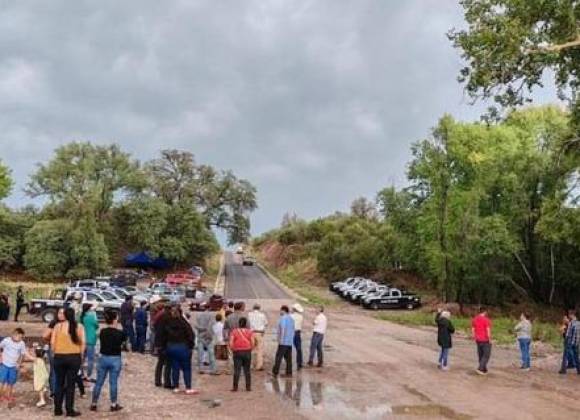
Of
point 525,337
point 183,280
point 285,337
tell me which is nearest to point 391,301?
point 183,280

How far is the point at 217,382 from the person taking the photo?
1636cm

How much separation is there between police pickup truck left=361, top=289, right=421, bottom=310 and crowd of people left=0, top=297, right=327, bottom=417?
107 feet

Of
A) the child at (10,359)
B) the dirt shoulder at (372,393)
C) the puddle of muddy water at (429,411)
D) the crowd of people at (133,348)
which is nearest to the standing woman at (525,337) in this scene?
the dirt shoulder at (372,393)

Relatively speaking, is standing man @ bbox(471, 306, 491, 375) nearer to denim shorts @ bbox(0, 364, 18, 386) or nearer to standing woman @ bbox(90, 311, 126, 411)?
standing woman @ bbox(90, 311, 126, 411)

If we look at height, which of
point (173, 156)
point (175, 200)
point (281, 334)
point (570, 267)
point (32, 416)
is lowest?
point (32, 416)

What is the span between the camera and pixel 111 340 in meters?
12.0

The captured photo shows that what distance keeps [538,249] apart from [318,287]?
2706cm

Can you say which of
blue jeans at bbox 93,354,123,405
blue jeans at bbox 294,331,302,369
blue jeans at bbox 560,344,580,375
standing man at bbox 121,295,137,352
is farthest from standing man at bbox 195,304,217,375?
blue jeans at bbox 560,344,580,375

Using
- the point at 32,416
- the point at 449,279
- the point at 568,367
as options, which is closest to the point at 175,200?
the point at 449,279

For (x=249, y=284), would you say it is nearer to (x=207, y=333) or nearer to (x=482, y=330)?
(x=482, y=330)

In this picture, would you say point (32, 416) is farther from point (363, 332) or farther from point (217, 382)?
point (363, 332)

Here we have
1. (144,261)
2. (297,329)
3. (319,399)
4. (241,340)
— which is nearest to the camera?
(319,399)

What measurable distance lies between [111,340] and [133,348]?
933cm

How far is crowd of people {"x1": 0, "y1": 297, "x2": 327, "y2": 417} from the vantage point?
11852mm
